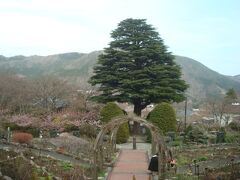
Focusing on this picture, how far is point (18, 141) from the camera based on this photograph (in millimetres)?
26328

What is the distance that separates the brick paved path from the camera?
18.2 m

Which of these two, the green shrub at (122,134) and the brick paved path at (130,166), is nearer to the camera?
the brick paved path at (130,166)

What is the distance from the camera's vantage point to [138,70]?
36.9m

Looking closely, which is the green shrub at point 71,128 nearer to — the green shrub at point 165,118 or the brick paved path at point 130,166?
the green shrub at point 165,118

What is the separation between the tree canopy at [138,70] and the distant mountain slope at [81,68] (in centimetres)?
8503

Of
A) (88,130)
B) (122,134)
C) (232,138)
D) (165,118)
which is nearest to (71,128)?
(88,130)

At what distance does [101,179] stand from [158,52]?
22044 millimetres

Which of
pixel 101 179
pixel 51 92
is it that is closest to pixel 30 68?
pixel 51 92

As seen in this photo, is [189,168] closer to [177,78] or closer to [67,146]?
[67,146]

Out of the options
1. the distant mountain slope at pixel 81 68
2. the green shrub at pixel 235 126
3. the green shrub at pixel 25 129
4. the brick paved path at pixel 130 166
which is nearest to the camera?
the brick paved path at pixel 130 166

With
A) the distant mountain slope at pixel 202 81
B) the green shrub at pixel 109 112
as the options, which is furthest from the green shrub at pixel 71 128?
the distant mountain slope at pixel 202 81

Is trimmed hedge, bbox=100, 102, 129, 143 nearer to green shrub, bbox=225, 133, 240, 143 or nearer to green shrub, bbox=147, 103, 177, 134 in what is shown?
green shrub, bbox=147, 103, 177, 134

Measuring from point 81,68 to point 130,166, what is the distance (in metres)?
127

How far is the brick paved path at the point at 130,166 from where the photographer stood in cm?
1817
